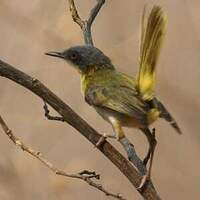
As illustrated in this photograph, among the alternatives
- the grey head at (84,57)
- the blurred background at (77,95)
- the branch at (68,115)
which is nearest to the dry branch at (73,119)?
the branch at (68,115)

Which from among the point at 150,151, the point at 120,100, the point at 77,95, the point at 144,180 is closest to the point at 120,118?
the point at 120,100

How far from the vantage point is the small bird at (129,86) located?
5.55ft

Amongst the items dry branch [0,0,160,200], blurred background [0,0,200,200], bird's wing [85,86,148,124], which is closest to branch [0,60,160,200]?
dry branch [0,0,160,200]

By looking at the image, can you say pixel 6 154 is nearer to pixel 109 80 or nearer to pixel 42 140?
pixel 42 140

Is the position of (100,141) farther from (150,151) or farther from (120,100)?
(120,100)

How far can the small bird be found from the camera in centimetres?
169

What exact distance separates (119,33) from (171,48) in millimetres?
390

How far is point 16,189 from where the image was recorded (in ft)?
9.92

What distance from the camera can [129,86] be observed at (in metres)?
1.89

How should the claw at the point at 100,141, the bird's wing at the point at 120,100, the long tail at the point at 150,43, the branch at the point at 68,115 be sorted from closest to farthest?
the branch at the point at 68,115 → the claw at the point at 100,141 → the long tail at the point at 150,43 → the bird's wing at the point at 120,100

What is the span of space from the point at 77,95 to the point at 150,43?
2.26 meters

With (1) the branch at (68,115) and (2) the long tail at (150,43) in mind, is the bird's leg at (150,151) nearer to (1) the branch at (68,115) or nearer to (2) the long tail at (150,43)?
(1) the branch at (68,115)

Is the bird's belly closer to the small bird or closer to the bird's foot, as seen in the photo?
the small bird

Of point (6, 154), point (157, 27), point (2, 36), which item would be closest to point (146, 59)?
point (157, 27)
